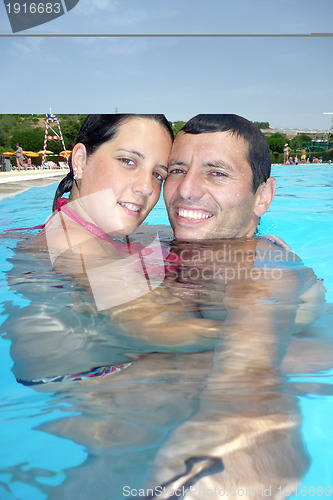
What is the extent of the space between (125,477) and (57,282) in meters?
1.16

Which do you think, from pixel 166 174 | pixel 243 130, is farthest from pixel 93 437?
pixel 243 130

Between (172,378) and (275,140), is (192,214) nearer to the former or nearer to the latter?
(172,378)

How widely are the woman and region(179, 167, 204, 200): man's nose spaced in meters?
0.15

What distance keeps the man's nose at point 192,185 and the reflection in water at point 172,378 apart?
561 mm

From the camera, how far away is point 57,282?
1871 mm

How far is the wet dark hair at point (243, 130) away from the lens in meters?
2.47

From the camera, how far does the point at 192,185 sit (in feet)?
7.91

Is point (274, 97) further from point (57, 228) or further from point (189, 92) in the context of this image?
point (57, 228)
